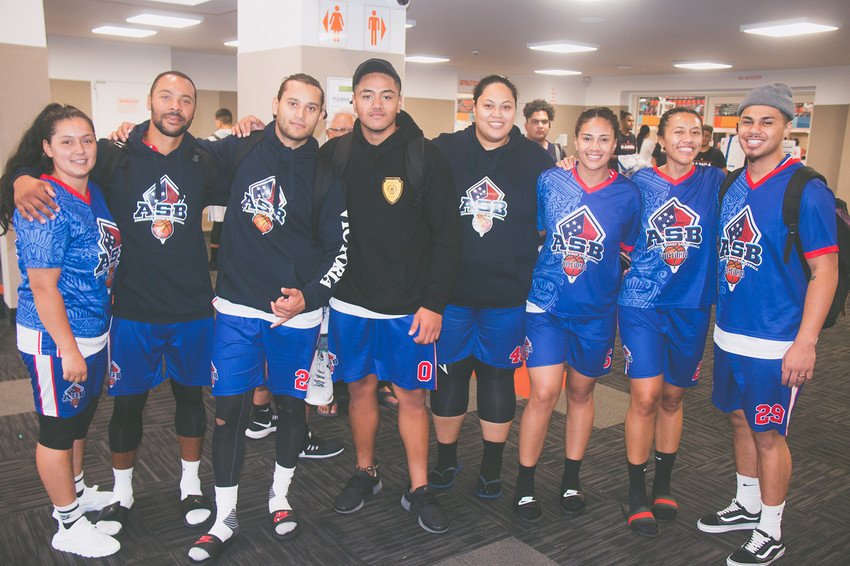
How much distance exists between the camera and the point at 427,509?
7.93 feet

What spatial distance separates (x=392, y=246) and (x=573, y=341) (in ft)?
2.57

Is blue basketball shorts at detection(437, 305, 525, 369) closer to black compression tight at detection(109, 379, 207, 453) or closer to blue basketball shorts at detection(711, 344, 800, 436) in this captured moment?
blue basketball shorts at detection(711, 344, 800, 436)

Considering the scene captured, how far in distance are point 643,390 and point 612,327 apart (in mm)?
257

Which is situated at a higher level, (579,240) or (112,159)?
(112,159)

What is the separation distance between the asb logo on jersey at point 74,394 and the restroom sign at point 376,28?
3.01m

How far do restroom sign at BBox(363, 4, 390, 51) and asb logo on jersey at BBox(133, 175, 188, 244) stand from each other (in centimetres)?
247

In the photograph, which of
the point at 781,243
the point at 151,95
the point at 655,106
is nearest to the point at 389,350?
the point at 151,95

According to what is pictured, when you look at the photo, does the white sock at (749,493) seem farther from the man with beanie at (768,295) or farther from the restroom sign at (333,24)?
the restroom sign at (333,24)

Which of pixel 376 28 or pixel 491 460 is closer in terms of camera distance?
pixel 491 460

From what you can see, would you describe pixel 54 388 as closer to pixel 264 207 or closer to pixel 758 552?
pixel 264 207

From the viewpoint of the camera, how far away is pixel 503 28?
8.39m

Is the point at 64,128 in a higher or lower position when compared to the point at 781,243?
higher

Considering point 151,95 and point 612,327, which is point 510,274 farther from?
point 151,95

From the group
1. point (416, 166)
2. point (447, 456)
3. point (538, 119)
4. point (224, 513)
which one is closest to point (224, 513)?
point (224, 513)
